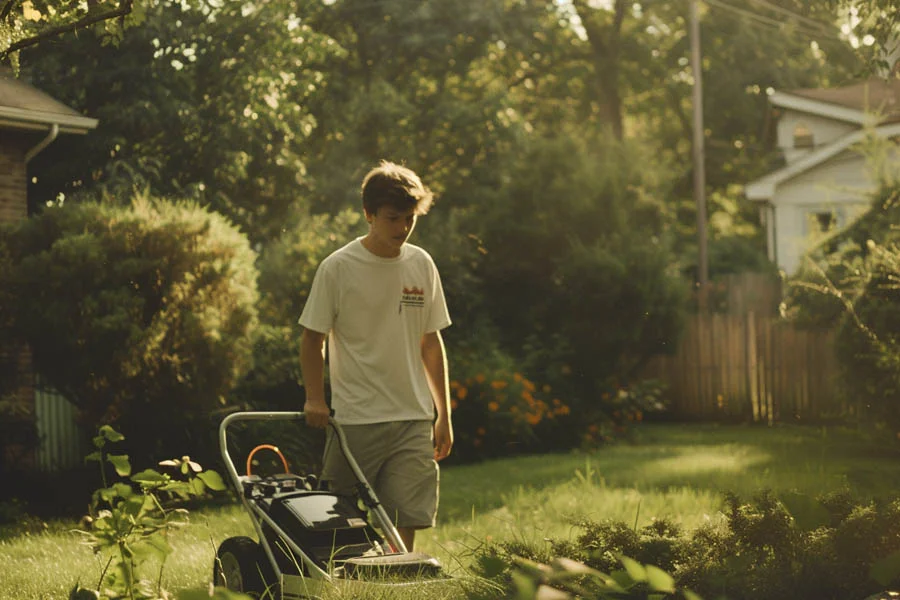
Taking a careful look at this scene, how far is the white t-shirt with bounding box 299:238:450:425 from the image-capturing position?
5508 mm

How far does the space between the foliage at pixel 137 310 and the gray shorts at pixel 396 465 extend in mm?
5092

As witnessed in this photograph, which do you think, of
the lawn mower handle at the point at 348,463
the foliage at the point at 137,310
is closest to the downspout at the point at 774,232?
the foliage at the point at 137,310

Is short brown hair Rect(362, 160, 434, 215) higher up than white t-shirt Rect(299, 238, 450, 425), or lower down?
higher up

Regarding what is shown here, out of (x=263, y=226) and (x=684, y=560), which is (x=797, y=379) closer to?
(x=263, y=226)

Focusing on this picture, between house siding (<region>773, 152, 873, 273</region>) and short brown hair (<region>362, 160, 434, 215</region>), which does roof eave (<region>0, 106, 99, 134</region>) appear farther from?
house siding (<region>773, 152, 873, 273</region>)

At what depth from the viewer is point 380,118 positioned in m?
26.7

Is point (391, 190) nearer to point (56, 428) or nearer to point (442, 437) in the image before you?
point (442, 437)

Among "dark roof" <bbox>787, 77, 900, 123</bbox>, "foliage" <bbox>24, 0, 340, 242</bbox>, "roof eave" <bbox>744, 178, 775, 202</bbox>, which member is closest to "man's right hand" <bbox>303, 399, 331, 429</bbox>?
"foliage" <bbox>24, 0, 340, 242</bbox>

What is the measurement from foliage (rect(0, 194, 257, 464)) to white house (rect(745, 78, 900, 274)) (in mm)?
19046

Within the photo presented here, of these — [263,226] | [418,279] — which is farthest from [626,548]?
[263,226]

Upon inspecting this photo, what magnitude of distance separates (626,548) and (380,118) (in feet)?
72.4

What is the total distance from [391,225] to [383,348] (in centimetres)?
56

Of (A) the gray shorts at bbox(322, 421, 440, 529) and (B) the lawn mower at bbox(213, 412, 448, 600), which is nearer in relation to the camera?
(B) the lawn mower at bbox(213, 412, 448, 600)

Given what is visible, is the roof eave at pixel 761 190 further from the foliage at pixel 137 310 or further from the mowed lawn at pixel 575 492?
the foliage at pixel 137 310
